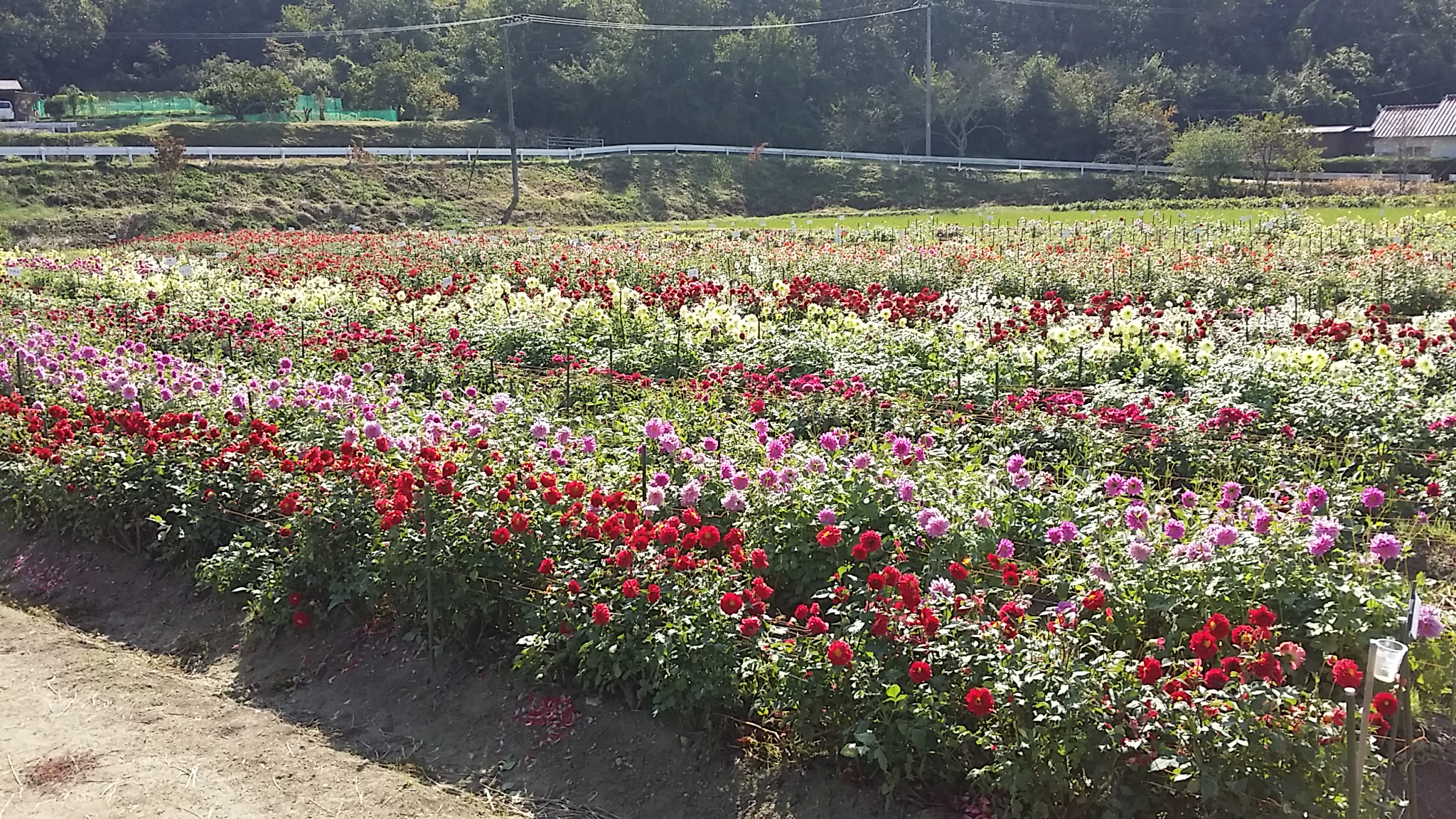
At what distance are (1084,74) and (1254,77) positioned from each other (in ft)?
32.0

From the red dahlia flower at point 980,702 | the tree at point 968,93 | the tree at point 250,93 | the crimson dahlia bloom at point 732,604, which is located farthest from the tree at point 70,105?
the red dahlia flower at point 980,702

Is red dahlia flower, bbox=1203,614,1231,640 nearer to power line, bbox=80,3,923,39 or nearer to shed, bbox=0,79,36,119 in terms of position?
power line, bbox=80,3,923,39

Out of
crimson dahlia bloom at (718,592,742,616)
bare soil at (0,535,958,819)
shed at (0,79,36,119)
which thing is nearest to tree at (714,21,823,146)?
shed at (0,79,36,119)

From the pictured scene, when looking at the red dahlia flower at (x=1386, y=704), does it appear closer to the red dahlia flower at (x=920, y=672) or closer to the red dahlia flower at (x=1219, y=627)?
the red dahlia flower at (x=1219, y=627)

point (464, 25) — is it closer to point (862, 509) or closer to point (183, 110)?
point (183, 110)

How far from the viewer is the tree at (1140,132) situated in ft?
154

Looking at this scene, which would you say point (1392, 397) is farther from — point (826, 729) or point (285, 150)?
point (285, 150)

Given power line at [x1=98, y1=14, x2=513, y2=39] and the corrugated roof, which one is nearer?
the corrugated roof

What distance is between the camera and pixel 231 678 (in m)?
4.52

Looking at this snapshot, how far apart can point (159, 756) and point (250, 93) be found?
48.9 meters

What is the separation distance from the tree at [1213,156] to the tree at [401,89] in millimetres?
32127

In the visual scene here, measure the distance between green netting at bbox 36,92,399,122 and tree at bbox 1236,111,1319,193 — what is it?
3644cm

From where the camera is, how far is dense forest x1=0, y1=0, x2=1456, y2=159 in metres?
53.7

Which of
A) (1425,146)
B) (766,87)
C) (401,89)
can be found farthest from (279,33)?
(1425,146)
